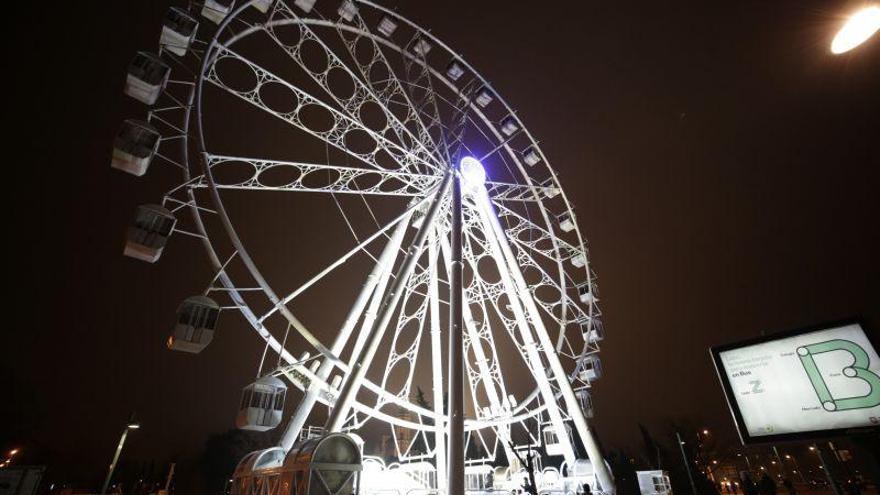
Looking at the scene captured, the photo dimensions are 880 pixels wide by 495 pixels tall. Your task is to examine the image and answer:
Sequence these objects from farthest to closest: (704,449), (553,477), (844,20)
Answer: (704,449) < (553,477) < (844,20)

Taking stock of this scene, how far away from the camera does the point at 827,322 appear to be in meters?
4.85

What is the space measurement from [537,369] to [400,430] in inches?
2492

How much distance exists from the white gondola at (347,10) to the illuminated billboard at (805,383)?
15550mm

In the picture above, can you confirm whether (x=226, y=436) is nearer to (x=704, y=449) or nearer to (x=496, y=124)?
(x=496, y=124)

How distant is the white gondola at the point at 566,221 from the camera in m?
19.5

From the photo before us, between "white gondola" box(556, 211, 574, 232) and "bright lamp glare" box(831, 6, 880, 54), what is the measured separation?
1566 cm

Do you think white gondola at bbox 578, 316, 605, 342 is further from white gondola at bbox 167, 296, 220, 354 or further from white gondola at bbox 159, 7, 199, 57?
white gondola at bbox 159, 7, 199, 57

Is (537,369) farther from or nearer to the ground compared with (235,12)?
nearer to the ground

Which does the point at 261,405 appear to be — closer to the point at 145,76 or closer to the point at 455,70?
the point at 145,76

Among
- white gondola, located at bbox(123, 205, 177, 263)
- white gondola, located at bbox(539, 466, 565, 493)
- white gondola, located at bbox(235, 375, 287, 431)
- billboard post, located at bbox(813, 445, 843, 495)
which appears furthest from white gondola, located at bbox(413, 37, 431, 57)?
white gondola, located at bbox(539, 466, 565, 493)

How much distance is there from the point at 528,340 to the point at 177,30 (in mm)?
14364

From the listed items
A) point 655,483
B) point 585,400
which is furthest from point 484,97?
point 655,483

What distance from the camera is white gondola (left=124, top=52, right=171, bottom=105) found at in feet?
37.5

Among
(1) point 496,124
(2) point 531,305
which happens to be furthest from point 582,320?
(1) point 496,124
